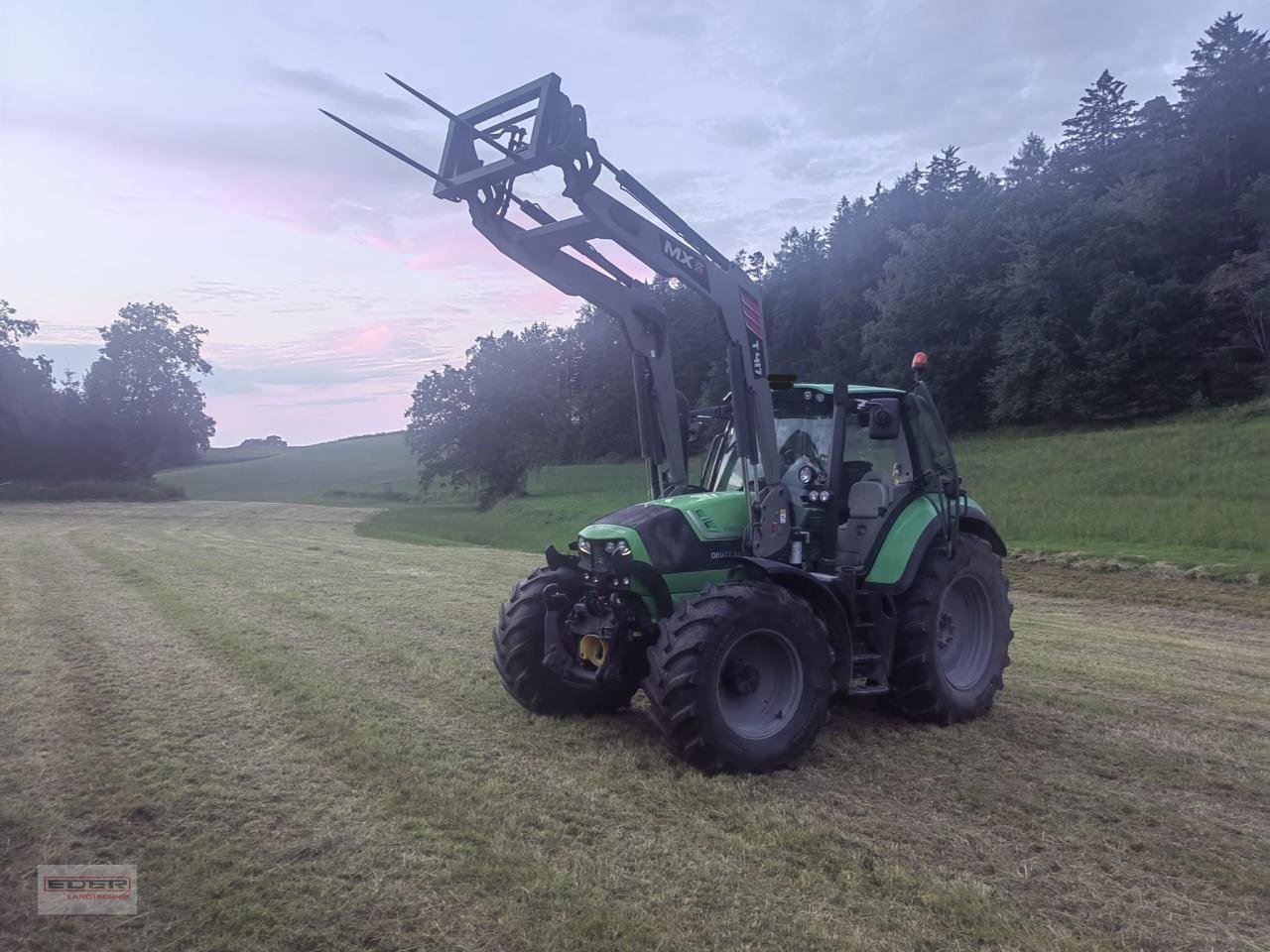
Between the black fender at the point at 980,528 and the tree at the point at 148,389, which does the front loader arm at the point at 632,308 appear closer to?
the black fender at the point at 980,528

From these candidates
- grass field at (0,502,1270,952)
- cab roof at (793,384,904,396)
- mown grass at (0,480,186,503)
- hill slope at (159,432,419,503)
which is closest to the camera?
grass field at (0,502,1270,952)

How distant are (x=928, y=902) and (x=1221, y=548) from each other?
1540cm

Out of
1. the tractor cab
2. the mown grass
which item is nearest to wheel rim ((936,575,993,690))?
the tractor cab

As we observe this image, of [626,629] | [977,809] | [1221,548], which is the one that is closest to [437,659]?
[626,629]

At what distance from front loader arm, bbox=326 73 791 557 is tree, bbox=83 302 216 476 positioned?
150 feet

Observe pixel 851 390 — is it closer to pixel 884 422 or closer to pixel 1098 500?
pixel 884 422

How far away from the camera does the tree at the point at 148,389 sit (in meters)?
45.5

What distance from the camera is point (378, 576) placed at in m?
14.0

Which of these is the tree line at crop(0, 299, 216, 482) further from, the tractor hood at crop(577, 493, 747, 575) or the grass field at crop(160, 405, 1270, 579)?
the tractor hood at crop(577, 493, 747, 575)

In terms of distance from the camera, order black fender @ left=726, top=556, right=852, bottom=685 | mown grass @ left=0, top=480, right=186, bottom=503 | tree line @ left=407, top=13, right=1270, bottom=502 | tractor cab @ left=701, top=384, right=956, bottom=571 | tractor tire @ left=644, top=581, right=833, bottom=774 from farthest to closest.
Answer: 1. mown grass @ left=0, top=480, right=186, bottom=503
2. tree line @ left=407, top=13, right=1270, bottom=502
3. tractor cab @ left=701, top=384, right=956, bottom=571
4. black fender @ left=726, top=556, right=852, bottom=685
5. tractor tire @ left=644, top=581, right=833, bottom=774

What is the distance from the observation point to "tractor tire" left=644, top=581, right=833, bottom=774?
491 cm

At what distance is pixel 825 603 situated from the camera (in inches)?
223

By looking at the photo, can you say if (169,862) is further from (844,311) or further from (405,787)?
(844,311)

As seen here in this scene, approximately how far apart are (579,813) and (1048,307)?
4020cm
